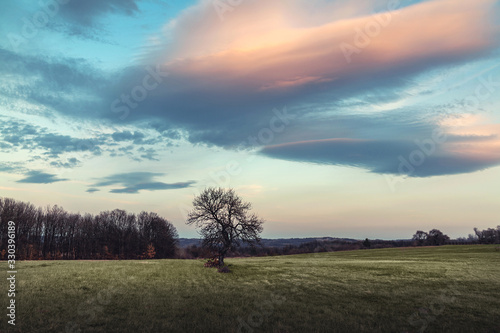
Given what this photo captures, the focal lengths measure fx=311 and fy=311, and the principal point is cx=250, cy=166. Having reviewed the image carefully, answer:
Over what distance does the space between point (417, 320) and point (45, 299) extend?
67.8 feet

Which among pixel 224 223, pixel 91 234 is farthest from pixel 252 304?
pixel 91 234

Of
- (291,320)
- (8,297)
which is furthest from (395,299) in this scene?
(8,297)

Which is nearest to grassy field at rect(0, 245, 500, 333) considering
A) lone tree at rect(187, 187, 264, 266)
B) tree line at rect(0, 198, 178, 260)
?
lone tree at rect(187, 187, 264, 266)

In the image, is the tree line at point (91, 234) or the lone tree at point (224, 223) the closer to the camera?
the lone tree at point (224, 223)

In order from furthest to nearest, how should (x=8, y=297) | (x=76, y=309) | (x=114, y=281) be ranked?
1. (x=114, y=281)
2. (x=8, y=297)
3. (x=76, y=309)

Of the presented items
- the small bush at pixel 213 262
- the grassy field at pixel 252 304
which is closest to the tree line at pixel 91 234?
the small bush at pixel 213 262

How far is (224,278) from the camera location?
3070cm

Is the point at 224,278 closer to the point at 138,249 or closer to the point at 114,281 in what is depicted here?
the point at 114,281

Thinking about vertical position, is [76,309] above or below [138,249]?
above

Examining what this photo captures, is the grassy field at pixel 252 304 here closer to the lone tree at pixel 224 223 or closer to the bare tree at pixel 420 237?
the lone tree at pixel 224 223

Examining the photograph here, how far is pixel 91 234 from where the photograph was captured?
106 metres

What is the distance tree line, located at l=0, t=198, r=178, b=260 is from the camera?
91.3 m

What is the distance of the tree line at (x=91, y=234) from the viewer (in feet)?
300

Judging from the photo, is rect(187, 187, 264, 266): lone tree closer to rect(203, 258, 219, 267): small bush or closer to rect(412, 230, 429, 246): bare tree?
rect(203, 258, 219, 267): small bush
